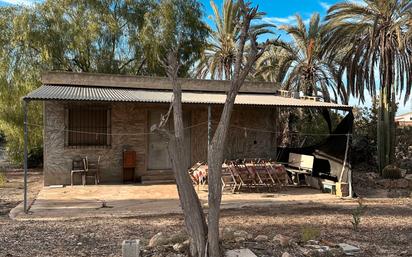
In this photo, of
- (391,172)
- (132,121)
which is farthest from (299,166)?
(132,121)

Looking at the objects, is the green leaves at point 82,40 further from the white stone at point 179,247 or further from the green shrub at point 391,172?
the white stone at point 179,247

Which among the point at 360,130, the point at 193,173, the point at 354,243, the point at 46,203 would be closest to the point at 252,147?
the point at 193,173

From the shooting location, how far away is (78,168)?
494 inches

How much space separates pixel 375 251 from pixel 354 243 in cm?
41

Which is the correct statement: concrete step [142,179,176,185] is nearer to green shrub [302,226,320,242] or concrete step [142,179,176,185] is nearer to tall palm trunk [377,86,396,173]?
green shrub [302,226,320,242]

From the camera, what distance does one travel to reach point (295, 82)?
20.0 metres

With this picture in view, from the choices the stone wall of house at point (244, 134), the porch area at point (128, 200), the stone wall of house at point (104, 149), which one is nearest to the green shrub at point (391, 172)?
the porch area at point (128, 200)

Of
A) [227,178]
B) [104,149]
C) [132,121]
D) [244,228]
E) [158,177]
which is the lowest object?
[244,228]

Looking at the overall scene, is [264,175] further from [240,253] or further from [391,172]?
[240,253]

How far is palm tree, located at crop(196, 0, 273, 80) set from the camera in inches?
912

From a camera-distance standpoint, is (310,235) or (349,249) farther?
(310,235)

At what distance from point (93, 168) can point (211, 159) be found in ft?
27.8

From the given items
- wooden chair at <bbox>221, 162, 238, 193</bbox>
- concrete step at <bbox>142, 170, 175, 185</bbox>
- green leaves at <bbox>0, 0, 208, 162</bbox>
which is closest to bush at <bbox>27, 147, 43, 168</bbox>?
green leaves at <bbox>0, 0, 208, 162</bbox>

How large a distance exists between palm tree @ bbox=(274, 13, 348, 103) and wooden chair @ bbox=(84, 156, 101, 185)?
10.2 meters
